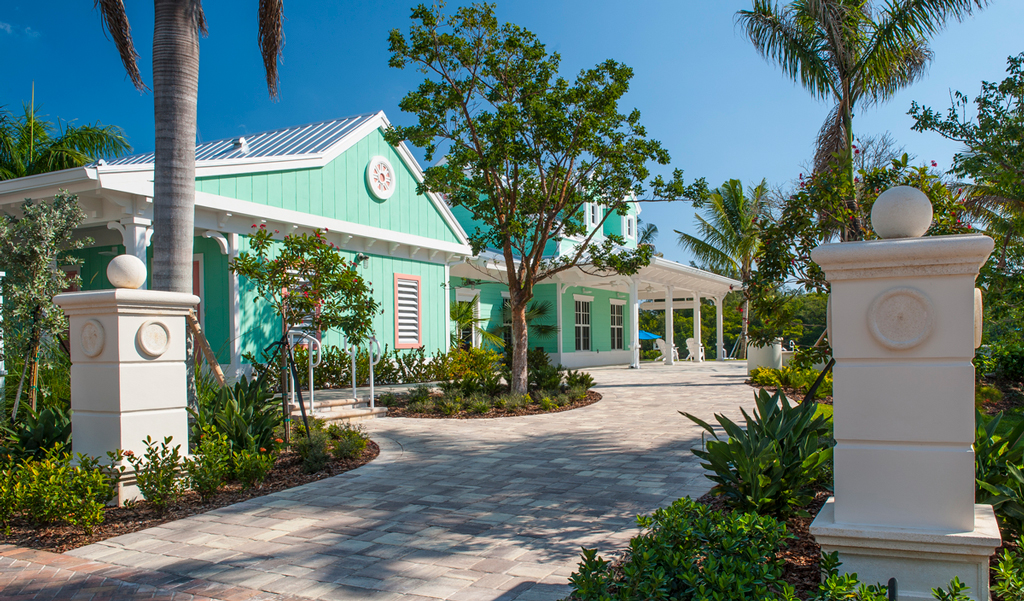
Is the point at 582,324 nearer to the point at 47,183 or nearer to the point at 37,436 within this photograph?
the point at 47,183

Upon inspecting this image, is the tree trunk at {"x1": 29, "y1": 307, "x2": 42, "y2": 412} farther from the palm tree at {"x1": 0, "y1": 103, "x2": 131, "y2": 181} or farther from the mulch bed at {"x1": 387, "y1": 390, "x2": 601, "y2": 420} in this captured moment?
the palm tree at {"x1": 0, "y1": 103, "x2": 131, "y2": 181}

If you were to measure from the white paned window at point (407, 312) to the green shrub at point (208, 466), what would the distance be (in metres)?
8.55

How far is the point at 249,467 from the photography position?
5383mm

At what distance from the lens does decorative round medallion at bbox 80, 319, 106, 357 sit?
5.09 m

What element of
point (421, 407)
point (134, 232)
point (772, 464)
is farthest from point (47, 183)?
point (772, 464)

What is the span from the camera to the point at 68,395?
6969 mm

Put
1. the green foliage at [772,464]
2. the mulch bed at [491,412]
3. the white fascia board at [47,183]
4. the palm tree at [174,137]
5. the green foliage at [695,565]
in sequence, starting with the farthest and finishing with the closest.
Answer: the mulch bed at [491,412], the white fascia board at [47,183], the palm tree at [174,137], the green foliage at [772,464], the green foliage at [695,565]

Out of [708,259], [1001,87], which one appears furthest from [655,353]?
[1001,87]

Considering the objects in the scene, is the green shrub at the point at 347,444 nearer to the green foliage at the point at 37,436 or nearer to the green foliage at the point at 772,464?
the green foliage at the point at 37,436

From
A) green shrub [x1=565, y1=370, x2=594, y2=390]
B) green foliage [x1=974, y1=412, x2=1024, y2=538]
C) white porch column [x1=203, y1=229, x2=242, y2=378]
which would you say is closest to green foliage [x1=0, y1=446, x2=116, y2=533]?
green foliage [x1=974, y1=412, x2=1024, y2=538]

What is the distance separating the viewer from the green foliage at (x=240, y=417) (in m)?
5.89

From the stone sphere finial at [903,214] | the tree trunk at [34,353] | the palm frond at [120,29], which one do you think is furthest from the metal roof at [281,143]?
the stone sphere finial at [903,214]

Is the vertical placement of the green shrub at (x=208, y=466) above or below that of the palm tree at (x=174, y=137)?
below

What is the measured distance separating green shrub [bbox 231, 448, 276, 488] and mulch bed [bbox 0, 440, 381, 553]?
0.09m
